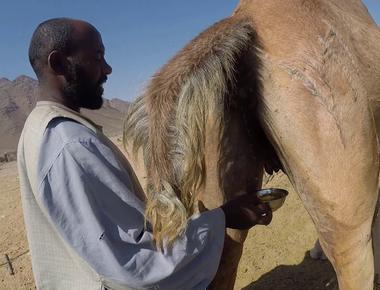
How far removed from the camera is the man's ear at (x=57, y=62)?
6.41 ft

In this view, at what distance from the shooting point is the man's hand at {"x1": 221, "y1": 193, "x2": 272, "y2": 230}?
2.10 m

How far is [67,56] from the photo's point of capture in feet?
6.52

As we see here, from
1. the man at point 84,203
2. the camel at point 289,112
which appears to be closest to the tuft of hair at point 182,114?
the camel at point 289,112

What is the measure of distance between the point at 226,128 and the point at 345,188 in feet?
2.14

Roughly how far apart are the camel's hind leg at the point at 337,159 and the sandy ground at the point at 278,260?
75.5 inches

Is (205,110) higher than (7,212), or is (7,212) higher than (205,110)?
(205,110)

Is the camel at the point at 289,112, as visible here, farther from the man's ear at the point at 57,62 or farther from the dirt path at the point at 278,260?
the dirt path at the point at 278,260

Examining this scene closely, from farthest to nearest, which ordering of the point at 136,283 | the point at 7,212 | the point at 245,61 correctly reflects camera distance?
the point at 7,212 < the point at 245,61 < the point at 136,283

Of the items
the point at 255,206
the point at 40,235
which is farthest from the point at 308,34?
the point at 40,235

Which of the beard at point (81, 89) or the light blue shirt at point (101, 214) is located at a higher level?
the beard at point (81, 89)

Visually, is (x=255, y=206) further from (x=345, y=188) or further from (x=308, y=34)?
(x=308, y=34)

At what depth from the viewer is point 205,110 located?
208 cm

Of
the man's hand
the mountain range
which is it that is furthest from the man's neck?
the mountain range

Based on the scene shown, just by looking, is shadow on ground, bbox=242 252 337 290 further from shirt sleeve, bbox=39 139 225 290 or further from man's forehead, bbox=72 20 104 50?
man's forehead, bbox=72 20 104 50
